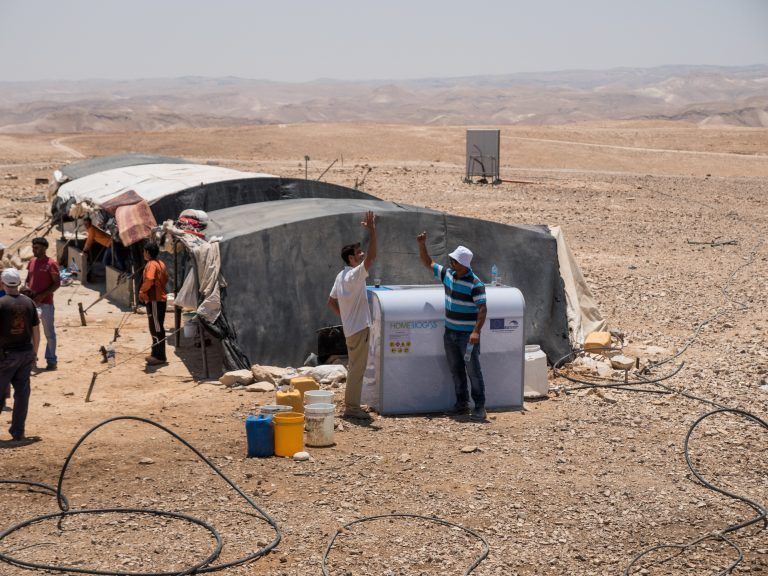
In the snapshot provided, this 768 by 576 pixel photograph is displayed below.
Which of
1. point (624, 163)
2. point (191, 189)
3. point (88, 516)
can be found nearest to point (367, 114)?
point (624, 163)

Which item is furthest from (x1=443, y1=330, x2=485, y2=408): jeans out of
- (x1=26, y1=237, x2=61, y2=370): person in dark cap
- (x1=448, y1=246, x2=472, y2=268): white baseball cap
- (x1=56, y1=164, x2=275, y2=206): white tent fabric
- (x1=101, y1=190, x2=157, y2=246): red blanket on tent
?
(x1=56, y1=164, x2=275, y2=206): white tent fabric

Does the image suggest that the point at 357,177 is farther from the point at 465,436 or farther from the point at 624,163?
the point at 465,436

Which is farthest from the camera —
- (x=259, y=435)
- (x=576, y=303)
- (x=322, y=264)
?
(x=576, y=303)

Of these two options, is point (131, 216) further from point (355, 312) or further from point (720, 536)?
point (720, 536)

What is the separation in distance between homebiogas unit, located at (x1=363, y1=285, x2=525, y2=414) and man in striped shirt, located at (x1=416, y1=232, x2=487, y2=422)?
8.2 inches

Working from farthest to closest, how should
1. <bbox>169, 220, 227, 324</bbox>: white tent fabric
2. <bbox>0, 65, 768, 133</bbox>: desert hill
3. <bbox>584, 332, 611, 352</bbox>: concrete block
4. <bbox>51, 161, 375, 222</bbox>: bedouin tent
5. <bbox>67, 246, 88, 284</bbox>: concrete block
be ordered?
1. <bbox>0, 65, 768, 133</bbox>: desert hill
2. <bbox>67, 246, 88, 284</bbox>: concrete block
3. <bbox>51, 161, 375, 222</bbox>: bedouin tent
4. <bbox>584, 332, 611, 352</bbox>: concrete block
5. <bbox>169, 220, 227, 324</bbox>: white tent fabric

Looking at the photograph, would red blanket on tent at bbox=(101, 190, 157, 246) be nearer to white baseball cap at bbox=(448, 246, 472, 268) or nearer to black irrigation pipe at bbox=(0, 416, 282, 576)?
white baseball cap at bbox=(448, 246, 472, 268)

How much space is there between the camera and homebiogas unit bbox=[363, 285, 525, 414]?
32.3 ft

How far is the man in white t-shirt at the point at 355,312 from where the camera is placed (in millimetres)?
9328

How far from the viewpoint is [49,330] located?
11727 mm

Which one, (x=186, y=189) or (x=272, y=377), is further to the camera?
(x=186, y=189)

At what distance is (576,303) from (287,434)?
5423 mm

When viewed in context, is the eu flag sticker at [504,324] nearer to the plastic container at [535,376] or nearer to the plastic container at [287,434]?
the plastic container at [535,376]

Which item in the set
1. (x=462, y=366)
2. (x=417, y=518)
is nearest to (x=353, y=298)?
(x=462, y=366)
